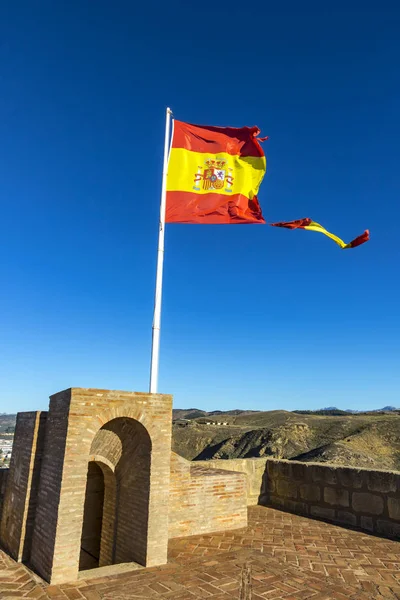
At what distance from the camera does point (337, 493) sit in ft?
28.4

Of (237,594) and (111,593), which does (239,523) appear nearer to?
(237,594)

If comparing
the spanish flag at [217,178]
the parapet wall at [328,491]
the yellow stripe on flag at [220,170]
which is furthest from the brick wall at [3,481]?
the yellow stripe on flag at [220,170]

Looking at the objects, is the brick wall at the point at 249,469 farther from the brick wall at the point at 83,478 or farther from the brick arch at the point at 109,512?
the brick wall at the point at 83,478

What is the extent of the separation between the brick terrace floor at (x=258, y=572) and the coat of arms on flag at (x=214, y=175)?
6667mm

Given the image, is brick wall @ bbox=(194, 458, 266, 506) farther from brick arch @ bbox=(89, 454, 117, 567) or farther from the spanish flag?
the spanish flag

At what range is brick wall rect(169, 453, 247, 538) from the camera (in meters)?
7.36

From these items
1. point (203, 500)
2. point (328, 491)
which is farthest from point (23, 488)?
point (328, 491)

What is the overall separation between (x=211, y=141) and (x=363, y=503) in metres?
8.18

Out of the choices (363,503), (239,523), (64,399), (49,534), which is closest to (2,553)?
(49,534)

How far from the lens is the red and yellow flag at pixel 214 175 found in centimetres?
834

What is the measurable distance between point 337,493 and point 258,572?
372 cm

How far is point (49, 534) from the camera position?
5391 mm

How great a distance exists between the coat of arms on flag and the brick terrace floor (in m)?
6.67

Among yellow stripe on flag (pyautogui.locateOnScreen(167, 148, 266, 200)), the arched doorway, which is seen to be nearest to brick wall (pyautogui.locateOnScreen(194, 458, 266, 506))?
the arched doorway
